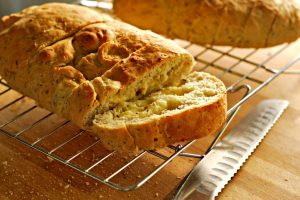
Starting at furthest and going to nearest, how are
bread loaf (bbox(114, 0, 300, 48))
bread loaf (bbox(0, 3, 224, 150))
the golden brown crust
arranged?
1. bread loaf (bbox(114, 0, 300, 48))
2. bread loaf (bbox(0, 3, 224, 150))
3. the golden brown crust

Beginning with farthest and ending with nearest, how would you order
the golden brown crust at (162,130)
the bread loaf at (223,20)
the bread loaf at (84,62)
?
1. the bread loaf at (223,20)
2. the bread loaf at (84,62)
3. the golden brown crust at (162,130)

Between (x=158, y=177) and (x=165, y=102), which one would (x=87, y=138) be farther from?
(x=165, y=102)

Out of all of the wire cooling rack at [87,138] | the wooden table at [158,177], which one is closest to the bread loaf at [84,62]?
the wire cooling rack at [87,138]

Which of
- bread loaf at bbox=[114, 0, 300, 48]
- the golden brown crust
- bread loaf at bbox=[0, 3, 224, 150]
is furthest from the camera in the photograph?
bread loaf at bbox=[114, 0, 300, 48]

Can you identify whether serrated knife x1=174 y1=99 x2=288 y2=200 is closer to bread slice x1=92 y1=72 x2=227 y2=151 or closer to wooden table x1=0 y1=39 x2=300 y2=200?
wooden table x1=0 y1=39 x2=300 y2=200

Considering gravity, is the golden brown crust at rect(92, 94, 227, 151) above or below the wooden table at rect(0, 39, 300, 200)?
above

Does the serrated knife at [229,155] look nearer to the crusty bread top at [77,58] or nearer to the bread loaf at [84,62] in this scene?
the bread loaf at [84,62]

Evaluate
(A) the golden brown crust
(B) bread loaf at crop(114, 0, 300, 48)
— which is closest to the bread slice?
(A) the golden brown crust
